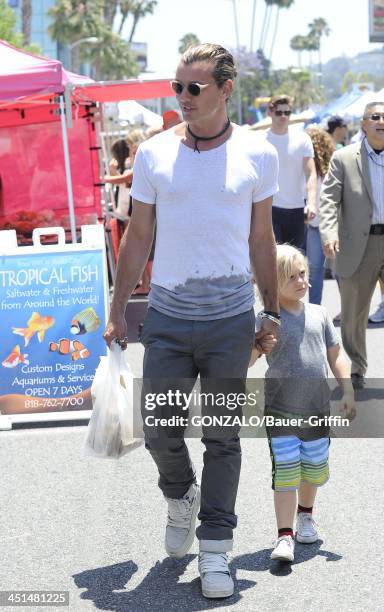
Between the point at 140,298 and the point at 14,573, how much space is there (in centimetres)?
904

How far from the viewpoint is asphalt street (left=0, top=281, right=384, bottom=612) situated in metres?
4.36

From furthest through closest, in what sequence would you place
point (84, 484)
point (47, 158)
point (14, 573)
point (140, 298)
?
point (140, 298), point (47, 158), point (84, 484), point (14, 573)

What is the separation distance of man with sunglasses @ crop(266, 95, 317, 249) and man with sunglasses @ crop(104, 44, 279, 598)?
5939 millimetres

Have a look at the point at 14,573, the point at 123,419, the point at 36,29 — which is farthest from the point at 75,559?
the point at 36,29

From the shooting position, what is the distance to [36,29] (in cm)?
13450

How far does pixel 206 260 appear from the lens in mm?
4293

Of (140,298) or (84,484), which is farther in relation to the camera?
(140,298)

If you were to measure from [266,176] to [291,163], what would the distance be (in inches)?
239

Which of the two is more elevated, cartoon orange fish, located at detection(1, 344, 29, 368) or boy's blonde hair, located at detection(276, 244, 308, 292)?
boy's blonde hair, located at detection(276, 244, 308, 292)

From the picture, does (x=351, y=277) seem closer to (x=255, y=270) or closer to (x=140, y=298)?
(x=255, y=270)

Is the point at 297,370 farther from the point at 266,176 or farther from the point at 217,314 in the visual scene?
the point at 266,176

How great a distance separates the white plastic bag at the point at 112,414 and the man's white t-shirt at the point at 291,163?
5.68 meters

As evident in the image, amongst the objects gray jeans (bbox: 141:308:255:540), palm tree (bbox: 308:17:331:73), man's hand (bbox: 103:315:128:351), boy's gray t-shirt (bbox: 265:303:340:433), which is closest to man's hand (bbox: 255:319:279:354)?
gray jeans (bbox: 141:308:255:540)

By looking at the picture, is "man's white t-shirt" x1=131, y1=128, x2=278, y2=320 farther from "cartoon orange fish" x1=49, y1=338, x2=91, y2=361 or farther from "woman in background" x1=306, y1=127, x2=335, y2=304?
"woman in background" x1=306, y1=127, x2=335, y2=304
